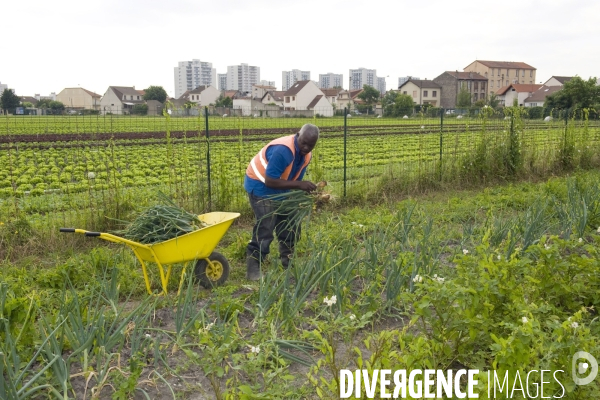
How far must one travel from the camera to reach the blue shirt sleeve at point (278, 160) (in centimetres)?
475

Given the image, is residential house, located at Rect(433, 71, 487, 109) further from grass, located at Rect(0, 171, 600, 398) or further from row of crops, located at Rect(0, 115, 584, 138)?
grass, located at Rect(0, 171, 600, 398)

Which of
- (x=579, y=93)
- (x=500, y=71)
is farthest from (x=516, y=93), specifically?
(x=579, y=93)

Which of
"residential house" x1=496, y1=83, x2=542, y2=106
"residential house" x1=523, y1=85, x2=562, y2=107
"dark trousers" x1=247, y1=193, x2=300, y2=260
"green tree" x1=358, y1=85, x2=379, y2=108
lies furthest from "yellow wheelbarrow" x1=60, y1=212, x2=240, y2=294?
"residential house" x1=496, y1=83, x2=542, y2=106

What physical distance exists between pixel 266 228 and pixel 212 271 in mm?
654

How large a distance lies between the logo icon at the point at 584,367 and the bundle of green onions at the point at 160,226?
9.86 feet

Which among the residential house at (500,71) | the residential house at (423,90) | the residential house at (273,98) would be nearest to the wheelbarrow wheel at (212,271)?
the residential house at (423,90)

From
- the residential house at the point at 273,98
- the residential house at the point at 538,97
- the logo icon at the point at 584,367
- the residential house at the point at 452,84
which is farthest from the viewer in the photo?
the residential house at the point at 273,98

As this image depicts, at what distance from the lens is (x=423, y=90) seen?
7950 cm

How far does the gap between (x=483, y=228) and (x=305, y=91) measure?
7154 cm

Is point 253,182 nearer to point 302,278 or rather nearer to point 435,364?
point 302,278

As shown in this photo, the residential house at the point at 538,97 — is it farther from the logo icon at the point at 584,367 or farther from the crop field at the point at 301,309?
the logo icon at the point at 584,367

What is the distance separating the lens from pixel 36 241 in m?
6.00

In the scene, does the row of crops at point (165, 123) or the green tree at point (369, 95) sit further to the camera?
the green tree at point (369, 95)

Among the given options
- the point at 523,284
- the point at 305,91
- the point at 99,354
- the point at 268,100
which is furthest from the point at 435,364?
the point at 268,100
